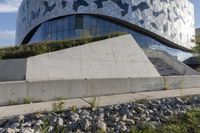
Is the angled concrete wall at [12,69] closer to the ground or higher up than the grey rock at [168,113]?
higher up

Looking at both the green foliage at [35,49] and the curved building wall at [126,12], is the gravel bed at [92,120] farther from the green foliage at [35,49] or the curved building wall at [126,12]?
the curved building wall at [126,12]

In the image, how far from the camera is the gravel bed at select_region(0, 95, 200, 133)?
5.86 meters

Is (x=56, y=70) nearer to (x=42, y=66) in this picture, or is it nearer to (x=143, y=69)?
(x=42, y=66)

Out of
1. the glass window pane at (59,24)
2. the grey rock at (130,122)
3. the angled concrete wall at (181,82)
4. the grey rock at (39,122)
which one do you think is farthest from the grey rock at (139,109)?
the glass window pane at (59,24)

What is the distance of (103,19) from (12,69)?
1441 inches

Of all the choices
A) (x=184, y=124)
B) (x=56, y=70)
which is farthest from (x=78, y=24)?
(x=184, y=124)

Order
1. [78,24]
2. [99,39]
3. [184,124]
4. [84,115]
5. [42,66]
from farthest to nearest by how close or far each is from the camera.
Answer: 1. [78,24]
2. [99,39]
3. [42,66]
4. [84,115]
5. [184,124]

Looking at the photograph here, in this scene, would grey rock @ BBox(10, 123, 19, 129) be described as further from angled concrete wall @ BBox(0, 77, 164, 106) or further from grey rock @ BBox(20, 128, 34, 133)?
angled concrete wall @ BBox(0, 77, 164, 106)

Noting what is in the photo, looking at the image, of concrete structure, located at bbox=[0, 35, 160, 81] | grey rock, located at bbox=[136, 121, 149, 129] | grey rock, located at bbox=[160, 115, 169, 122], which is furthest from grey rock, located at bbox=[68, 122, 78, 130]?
concrete structure, located at bbox=[0, 35, 160, 81]

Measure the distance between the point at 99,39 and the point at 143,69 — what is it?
326 centimetres

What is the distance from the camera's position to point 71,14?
46.3 meters

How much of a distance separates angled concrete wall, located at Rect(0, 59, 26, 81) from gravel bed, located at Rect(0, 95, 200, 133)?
534 cm

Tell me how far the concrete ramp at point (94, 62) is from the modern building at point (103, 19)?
2684 cm

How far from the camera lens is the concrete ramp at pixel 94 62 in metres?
12.6
